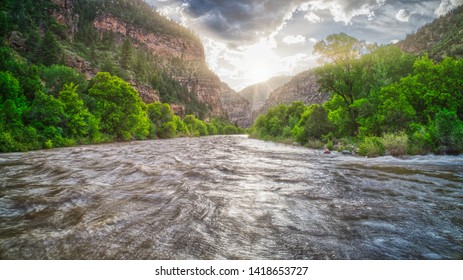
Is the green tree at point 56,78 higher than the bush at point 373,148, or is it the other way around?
the green tree at point 56,78

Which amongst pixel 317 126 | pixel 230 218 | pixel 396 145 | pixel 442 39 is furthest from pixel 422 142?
pixel 442 39

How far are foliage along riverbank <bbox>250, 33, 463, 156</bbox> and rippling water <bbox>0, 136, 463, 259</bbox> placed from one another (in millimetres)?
9000

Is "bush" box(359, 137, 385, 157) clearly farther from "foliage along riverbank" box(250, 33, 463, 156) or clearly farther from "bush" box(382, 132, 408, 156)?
"bush" box(382, 132, 408, 156)

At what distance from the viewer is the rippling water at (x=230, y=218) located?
12.3 ft

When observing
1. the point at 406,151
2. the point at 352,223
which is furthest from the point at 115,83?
the point at 352,223

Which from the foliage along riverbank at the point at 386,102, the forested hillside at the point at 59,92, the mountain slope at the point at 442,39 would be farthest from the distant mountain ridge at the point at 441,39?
the forested hillside at the point at 59,92

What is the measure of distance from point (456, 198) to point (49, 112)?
116ft

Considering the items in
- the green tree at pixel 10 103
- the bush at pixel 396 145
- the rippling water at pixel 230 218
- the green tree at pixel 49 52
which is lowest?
the rippling water at pixel 230 218

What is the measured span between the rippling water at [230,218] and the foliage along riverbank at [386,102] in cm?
900

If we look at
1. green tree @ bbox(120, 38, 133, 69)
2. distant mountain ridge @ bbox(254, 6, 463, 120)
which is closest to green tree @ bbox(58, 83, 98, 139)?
distant mountain ridge @ bbox(254, 6, 463, 120)

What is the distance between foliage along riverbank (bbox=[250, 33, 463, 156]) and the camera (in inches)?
666

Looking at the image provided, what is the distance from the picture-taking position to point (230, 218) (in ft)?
17.5

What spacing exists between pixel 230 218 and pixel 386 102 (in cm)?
2301

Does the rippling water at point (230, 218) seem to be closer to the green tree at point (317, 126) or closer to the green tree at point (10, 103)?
the green tree at point (10, 103)
